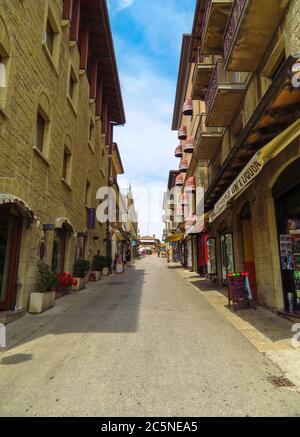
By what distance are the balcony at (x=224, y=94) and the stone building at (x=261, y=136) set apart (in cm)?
4

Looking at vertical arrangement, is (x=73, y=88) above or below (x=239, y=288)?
above

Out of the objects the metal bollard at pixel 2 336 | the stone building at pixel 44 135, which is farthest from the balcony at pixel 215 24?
the metal bollard at pixel 2 336

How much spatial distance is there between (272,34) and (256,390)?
359 inches

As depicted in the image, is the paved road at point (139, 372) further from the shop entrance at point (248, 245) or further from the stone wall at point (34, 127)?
the shop entrance at point (248, 245)

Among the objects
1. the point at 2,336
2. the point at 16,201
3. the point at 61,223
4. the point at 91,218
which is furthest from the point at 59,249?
the point at 2,336

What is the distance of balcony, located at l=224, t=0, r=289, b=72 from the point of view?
7266mm

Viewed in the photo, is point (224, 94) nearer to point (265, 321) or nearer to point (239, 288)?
point (239, 288)

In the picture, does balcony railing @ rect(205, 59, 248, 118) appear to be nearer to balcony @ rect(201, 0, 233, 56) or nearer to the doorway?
balcony @ rect(201, 0, 233, 56)

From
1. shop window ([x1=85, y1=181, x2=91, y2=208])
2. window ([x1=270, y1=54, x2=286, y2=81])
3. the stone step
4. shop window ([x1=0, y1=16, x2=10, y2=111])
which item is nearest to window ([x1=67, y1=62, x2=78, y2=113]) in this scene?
shop window ([x1=85, y1=181, x2=91, y2=208])

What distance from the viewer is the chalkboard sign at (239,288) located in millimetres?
8172

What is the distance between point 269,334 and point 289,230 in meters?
2.80

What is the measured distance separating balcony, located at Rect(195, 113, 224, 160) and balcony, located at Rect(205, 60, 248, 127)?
1595mm

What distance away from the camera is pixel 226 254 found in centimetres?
1336

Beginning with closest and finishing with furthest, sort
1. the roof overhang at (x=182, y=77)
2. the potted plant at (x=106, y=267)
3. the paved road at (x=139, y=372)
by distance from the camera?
the paved road at (x=139, y=372)
the potted plant at (x=106, y=267)
the roof overhang at (x=182, y=77)
